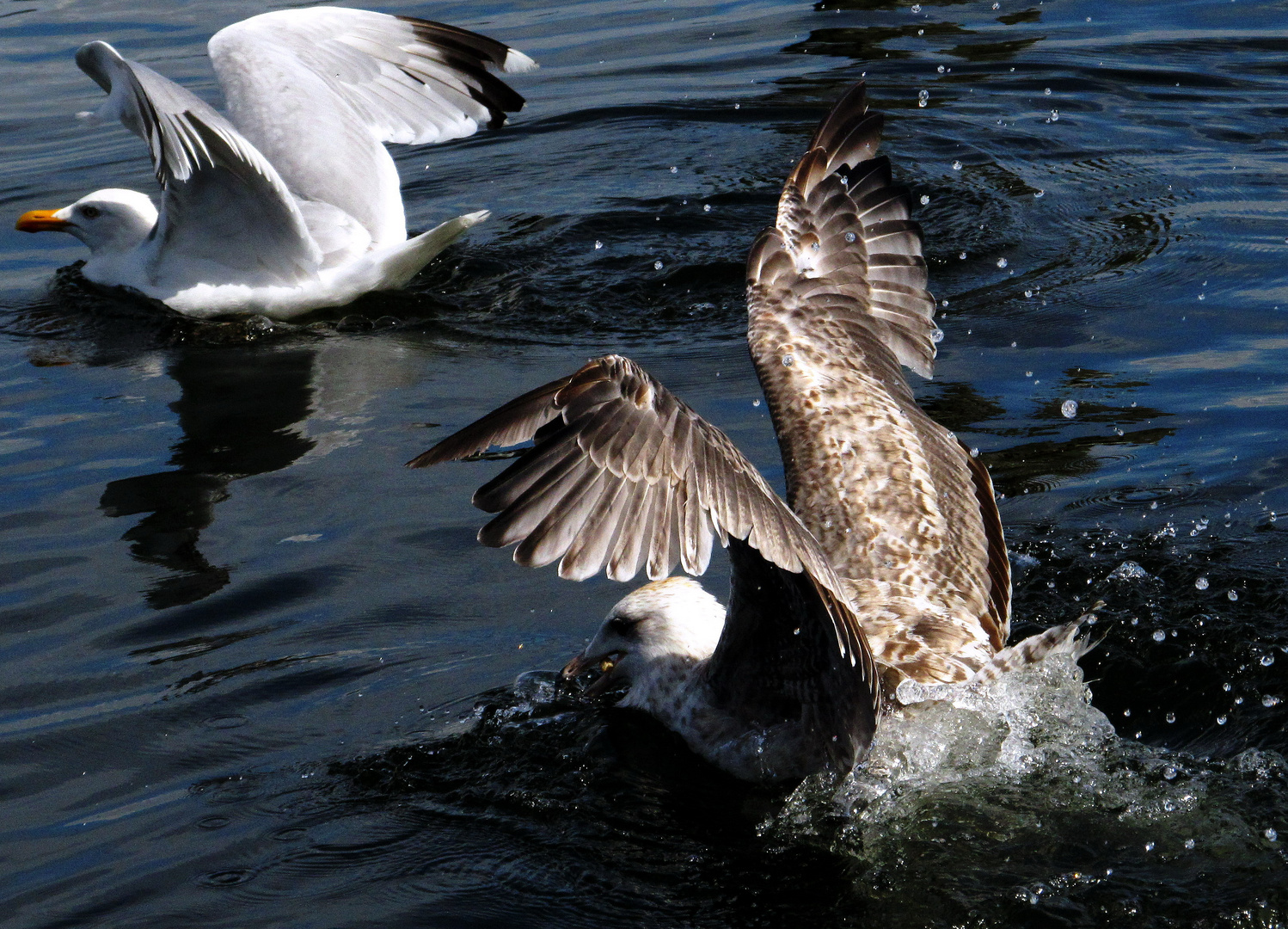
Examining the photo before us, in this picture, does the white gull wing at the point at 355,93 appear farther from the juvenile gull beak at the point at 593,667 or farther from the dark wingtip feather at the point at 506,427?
the dark wingtip feather at the point at 506,427

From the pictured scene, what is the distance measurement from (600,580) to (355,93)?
180 inches

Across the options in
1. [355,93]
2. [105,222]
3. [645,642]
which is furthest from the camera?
[355,93]

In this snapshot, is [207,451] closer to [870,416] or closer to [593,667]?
[593,667]

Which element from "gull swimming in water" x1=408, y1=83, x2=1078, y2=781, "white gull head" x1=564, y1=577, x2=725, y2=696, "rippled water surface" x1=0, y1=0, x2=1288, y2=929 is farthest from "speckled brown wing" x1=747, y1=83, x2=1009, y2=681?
"white gull head" x1=564, y1=577, x2=725, y2=696

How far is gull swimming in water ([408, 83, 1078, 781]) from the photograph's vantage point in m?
3.50

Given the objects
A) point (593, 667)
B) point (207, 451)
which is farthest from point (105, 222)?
point (593, 667)

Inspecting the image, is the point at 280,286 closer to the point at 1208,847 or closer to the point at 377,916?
the point at 377,916

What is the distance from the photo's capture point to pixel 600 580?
5238 millimetres

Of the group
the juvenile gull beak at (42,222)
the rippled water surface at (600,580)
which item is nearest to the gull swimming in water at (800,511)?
the rippled water surface at (600,580)

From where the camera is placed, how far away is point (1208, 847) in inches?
144

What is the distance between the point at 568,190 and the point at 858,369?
4.18 meters

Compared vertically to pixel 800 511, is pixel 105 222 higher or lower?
higher

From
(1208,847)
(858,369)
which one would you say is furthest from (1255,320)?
(1208,847)

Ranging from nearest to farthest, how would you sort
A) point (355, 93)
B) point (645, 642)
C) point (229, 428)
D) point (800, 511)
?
point (645, 642)
point (800, 511)
point (229, 428)
point (355, 93)
